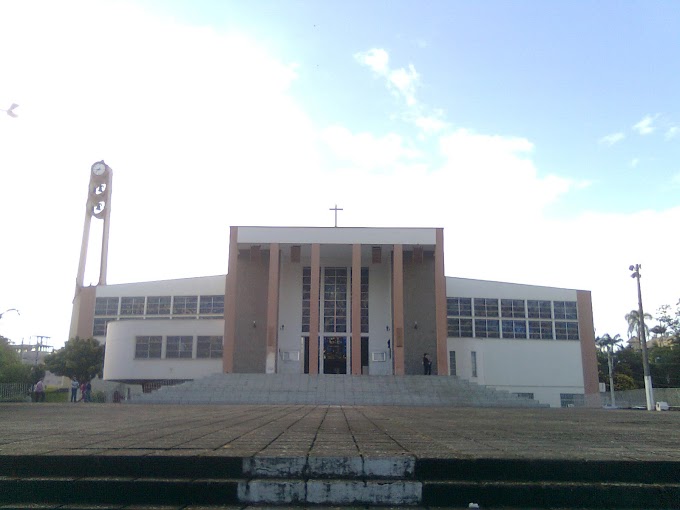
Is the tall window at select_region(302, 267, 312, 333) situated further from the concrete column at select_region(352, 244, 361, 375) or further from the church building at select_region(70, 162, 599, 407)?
the concrete column at select_region(352, 244, 361, 375)

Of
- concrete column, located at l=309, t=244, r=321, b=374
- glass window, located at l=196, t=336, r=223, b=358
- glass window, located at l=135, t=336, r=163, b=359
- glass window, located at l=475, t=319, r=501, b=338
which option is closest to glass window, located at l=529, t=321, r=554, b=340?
glass window, located at l=475, t=319, r=501, b=338

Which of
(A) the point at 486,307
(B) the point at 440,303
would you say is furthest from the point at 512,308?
(B) the point at 440,303

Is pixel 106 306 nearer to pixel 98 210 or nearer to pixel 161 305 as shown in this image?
pixel 161 305

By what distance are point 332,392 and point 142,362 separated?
13.7 metres

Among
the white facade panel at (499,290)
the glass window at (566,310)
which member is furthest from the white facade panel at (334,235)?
the glass window at (566,310)

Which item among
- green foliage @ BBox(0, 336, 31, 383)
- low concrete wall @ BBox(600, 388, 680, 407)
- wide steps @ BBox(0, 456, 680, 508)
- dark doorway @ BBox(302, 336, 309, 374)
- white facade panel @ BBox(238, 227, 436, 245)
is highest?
white facade panel @ BBox(238, 227, 436, 245)

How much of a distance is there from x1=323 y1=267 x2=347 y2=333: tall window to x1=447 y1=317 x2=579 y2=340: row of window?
6.52 metres

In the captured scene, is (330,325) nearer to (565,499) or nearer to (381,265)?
(381,265)

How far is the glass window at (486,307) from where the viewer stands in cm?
3619

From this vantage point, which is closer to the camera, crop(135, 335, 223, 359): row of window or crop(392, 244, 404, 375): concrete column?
crop(392, 244, 404, 375): concrete column

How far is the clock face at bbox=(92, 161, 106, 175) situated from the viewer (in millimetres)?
50062

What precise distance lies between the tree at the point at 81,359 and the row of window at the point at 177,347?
4.92m

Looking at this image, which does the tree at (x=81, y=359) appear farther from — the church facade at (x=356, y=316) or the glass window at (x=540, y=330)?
the glass window at (x=540, y=330)

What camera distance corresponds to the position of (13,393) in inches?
1224
